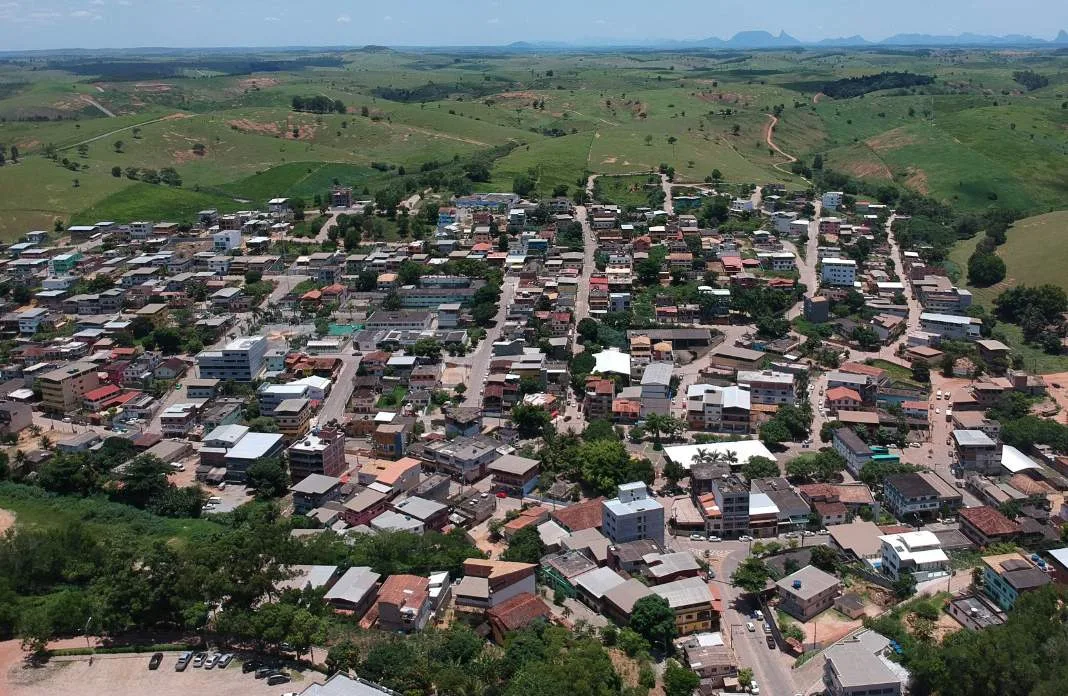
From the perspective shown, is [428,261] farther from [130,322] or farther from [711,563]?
[711,563]

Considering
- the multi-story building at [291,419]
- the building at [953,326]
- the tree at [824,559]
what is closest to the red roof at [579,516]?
the tree at [824,559]

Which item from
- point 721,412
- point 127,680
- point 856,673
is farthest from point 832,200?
point 127,680

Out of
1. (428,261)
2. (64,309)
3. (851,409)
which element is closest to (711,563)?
(851,409)

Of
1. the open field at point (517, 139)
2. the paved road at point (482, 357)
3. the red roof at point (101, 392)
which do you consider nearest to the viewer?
the red roof at point (101, 392)

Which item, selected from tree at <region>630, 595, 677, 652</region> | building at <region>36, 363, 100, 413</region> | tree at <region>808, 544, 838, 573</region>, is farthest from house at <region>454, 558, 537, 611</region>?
building at <region>36, 363, 100, 413</region>

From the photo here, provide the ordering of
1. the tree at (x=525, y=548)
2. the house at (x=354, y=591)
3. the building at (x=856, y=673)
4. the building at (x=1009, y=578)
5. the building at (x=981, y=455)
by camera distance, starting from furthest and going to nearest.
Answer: the building at (x=981, y=455), the tree at (x=525, y=548), the house at (x=354, y=591), the building at (x=1009, y=578), the building at (x=856, y=673)

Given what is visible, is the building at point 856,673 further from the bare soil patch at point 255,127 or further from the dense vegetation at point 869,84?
the dense vegetation at point 869,84
